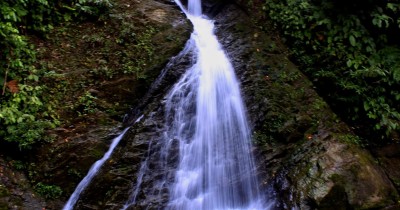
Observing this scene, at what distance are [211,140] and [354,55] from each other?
371 centimetres

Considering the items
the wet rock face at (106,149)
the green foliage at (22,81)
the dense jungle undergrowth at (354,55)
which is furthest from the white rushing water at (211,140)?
the green foliage at (22,81)

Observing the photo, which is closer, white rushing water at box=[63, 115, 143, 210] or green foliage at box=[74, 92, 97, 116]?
white rushing water at box=[63, 115, 143, 210]

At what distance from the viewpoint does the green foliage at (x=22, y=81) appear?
562 centimetres

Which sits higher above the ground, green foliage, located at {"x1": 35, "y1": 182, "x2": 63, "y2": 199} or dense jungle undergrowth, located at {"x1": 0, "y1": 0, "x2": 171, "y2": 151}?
dense jungle undergrowth, located at {"x1": 0, "y1": 0, "x2": 171, "y2": 151}

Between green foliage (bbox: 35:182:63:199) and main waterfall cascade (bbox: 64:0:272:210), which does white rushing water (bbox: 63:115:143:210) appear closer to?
main waterfall cascade (bbox: 64:0:272:210)

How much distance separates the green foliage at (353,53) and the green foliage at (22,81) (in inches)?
224

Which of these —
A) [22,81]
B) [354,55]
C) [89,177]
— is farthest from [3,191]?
[354,55]

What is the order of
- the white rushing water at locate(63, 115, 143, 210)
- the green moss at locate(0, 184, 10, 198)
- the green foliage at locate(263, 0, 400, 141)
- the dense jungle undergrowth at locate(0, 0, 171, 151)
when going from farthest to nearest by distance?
the green foliage at locate(263, 0, 400, 141), the dense jungle undergrowth at locate(0, 0, 171, 151), the white rushing water at locate(63, 115, 143, 210), the green moss at locate(0, 184, 10, 198)

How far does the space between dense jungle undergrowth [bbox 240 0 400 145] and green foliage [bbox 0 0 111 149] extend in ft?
18.6

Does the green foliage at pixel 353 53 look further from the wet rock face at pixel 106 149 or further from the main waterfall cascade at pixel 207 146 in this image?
the wet rock face at pixel 106 149

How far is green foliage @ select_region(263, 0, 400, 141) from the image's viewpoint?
644cm

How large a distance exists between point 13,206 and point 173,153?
271 centimetres

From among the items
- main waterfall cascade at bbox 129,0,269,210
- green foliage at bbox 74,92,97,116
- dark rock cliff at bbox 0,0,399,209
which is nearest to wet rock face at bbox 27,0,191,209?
dark rock cliff at bbox 0,0,399,209

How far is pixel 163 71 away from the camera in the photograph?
23.9 ft
